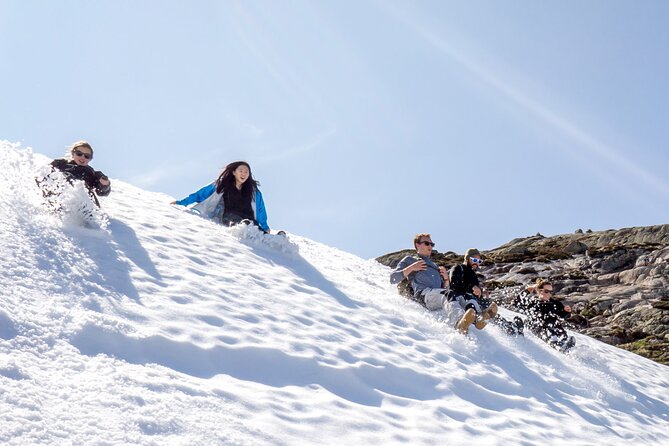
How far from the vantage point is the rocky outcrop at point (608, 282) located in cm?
2831

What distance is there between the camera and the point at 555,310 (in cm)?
1202

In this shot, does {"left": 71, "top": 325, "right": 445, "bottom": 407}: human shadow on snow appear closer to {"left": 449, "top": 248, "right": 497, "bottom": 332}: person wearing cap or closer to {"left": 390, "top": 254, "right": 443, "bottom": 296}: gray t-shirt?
{"left": 449, "top": 248, "right": 497, "bottom": 332}: person wearing cap

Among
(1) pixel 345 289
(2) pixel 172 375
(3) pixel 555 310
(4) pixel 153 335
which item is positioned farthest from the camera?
(3) pixel 555 310

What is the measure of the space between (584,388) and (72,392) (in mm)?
7225

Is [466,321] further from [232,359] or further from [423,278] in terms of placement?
[232,359]

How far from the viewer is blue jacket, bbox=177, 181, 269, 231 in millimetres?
11641

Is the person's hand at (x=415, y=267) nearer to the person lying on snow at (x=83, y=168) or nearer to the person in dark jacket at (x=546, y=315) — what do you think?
the person in dark jacket at (x=546, y=315)

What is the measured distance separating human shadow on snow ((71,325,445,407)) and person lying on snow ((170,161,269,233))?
18.8 feet

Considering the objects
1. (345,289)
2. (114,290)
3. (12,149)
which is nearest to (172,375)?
(114,290)

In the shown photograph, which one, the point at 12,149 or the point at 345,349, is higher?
the point at 12,149

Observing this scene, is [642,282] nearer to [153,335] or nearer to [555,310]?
[555,310]

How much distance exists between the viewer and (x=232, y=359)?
16.5 ft

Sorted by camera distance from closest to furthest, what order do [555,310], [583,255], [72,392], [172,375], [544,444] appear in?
1. [72,392]
2. [172,375]
3. [544,444]
4. [555,310]
5. [583,255]

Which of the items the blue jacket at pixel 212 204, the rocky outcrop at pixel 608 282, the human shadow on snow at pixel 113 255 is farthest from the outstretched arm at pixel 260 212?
the rocky outcrop at pixel 608 282
